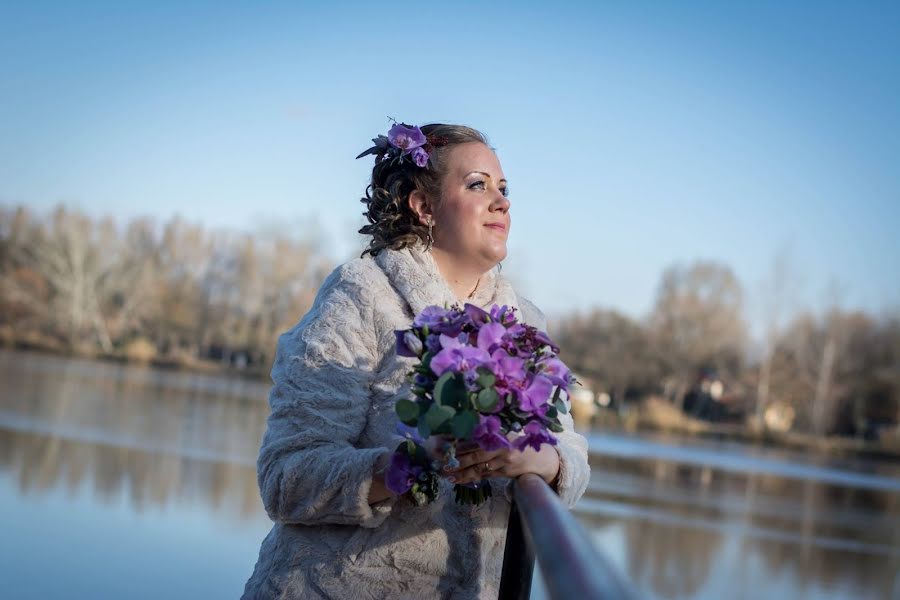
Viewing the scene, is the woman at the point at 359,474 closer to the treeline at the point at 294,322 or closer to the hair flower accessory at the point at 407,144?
the hair flower accessory at the point at 407,144

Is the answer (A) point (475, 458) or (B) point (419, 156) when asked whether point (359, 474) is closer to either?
(A) point (475, 458)

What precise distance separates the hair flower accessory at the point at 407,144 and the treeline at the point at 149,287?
44531mm

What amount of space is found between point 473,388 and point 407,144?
0.90 m

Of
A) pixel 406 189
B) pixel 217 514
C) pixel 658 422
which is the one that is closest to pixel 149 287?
pixel 658 422

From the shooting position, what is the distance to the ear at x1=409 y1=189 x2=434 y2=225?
2451 millimetres

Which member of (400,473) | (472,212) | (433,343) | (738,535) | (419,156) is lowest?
(738,535)

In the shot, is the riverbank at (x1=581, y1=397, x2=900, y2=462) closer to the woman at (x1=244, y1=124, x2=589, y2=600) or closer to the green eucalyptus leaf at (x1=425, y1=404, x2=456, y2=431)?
the woman at (x1=244, y1=124, x2=589, y2=600)

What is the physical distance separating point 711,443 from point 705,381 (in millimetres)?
20654

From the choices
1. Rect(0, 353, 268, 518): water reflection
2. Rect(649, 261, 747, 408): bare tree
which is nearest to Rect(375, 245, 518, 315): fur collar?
Rect(0, 353, 268, 518): water reflection

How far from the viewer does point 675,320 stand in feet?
180

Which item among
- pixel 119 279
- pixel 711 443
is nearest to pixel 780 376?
pixel 711 443

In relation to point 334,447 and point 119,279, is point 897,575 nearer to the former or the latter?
point 334,447

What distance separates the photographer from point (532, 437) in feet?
5.65

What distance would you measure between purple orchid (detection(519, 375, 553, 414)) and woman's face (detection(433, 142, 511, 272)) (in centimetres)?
67
